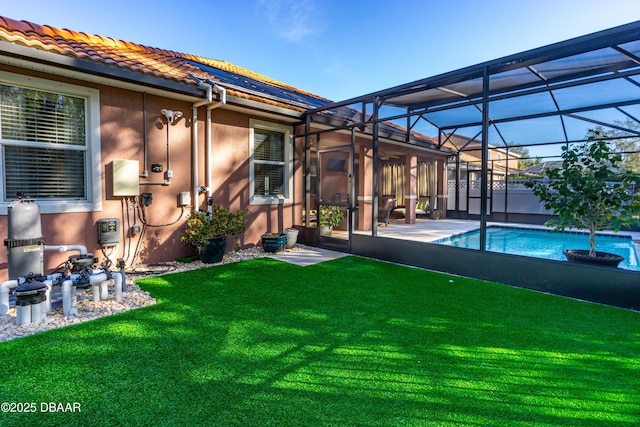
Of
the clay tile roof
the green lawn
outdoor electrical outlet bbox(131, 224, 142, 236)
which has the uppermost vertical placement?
the clay tile roof

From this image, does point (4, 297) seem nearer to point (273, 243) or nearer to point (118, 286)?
point (118, 286)

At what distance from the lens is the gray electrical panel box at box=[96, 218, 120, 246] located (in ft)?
16.1

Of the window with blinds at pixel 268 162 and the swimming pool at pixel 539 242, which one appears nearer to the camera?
the window with blinds at pixel 268 162

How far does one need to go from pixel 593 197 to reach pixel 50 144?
7.83m

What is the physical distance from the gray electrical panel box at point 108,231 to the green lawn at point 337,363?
168 cm

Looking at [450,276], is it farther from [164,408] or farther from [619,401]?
[164,408]

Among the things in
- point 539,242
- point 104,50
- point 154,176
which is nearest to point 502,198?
point 539,242

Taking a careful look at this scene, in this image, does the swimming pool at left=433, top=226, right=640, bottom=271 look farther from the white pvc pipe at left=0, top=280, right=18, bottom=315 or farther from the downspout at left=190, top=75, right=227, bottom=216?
the white pvc pipe at left=0, top=280, right=18, bottom=315

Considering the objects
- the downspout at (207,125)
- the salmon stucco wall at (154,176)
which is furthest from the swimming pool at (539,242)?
the downspout at (207,125)

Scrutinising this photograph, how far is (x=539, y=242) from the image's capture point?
920 cm

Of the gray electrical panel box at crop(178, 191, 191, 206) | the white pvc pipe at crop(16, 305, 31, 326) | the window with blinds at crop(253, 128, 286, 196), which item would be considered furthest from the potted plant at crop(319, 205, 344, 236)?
the white pvc pipe at crop(16, 305, 31, 326)

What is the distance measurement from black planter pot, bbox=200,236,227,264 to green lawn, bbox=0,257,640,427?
62.2 inches

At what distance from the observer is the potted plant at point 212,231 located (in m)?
5.79

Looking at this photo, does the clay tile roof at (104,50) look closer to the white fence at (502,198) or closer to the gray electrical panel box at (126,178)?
the gray electrical panel box at (126,178)
